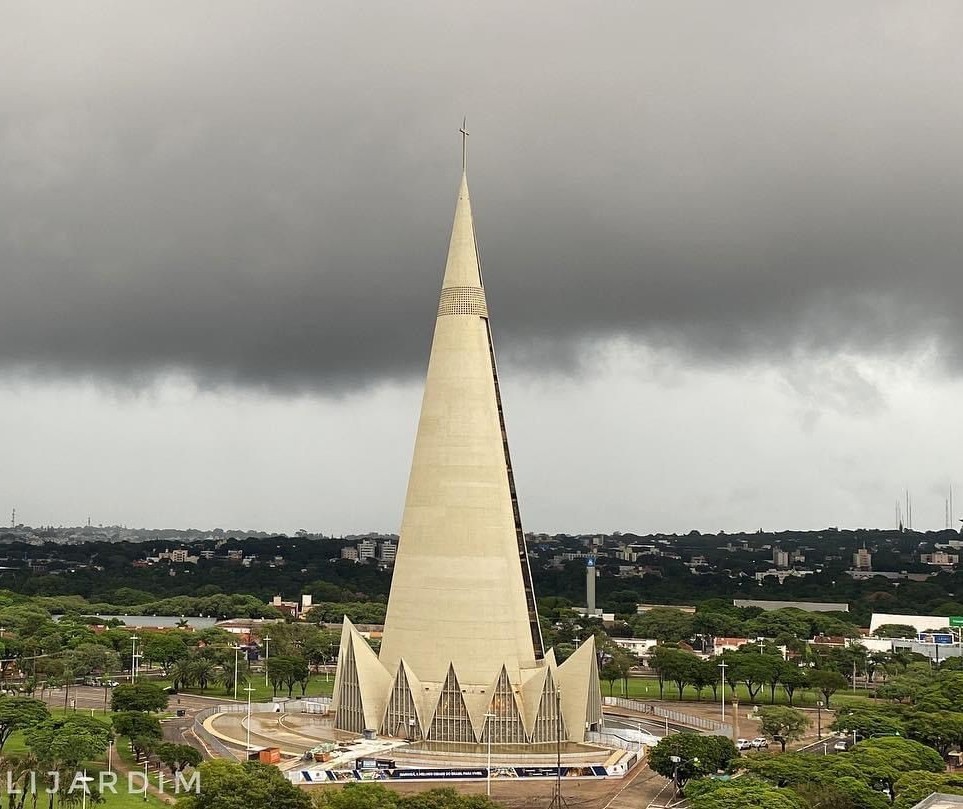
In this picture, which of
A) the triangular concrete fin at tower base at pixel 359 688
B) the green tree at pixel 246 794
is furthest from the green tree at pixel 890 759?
the green tree at pixel 246 794

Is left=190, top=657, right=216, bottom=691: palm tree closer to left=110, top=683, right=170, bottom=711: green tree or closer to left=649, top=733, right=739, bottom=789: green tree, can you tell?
left=110, top=683, right=170, bottom=711: green tree

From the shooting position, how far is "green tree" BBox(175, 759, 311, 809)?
104ft

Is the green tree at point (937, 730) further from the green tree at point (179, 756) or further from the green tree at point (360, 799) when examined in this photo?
the green tree at point (179, 756)

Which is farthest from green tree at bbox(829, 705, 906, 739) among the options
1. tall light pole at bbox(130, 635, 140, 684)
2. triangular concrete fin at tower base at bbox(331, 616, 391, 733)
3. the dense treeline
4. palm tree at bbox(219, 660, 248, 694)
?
the dense treeline

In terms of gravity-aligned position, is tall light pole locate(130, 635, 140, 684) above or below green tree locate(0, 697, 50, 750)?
below

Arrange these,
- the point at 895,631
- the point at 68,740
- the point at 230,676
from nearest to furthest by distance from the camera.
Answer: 1. the point at 68,740
2. the point at 230,676
3. the point at 895,631

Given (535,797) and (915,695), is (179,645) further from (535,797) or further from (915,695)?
(915,695)

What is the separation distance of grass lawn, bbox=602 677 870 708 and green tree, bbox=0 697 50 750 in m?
38.1

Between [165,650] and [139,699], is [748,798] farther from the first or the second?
[165,650]

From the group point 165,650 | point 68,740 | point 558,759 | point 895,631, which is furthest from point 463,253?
point 895,631

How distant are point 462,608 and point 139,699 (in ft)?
60.9

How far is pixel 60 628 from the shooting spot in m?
81.1

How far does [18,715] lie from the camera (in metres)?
44.8

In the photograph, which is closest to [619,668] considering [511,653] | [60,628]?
[511,653]
